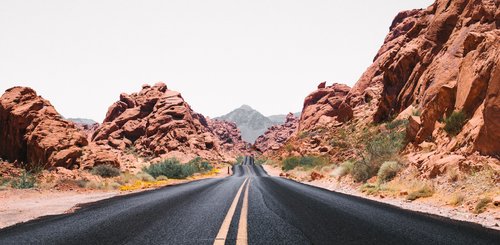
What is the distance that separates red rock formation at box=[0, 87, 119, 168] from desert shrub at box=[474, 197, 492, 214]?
29.6 metres

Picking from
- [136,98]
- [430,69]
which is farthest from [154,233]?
[136,98]

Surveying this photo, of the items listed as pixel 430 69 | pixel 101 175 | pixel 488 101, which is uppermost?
pixel 430 69

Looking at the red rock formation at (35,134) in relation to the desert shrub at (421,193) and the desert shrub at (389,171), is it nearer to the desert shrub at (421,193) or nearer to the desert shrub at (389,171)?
the desert shrub at (389,171)

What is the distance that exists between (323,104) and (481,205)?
94.4 meters

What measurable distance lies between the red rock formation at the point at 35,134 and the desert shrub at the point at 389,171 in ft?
80.7

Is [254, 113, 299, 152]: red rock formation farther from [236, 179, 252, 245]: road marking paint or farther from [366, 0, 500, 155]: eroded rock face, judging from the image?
[236, 179, 252, 245]: road marking paint

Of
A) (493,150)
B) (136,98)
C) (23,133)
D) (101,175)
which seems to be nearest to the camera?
(493,150)

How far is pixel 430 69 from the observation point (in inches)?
1225

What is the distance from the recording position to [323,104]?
101 metres

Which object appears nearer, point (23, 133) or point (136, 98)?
point (23, 133)

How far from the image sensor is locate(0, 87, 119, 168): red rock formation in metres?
30.8

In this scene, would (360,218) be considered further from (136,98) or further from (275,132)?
(275,132)

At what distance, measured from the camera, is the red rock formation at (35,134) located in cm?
3083

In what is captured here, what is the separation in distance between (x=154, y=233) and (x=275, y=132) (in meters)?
191
